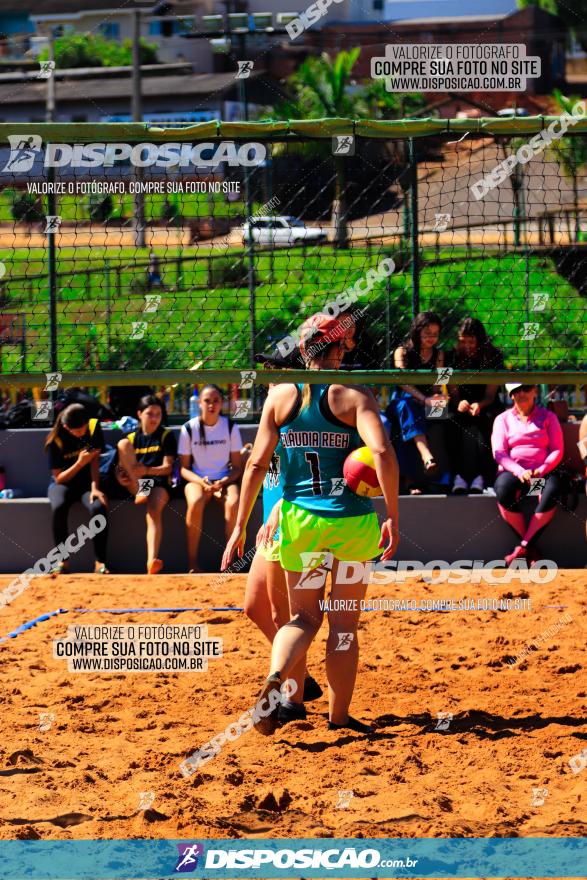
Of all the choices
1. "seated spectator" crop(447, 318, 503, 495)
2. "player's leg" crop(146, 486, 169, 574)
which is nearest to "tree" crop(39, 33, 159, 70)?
"seated spectator" crop(447, 318, 503, 495)

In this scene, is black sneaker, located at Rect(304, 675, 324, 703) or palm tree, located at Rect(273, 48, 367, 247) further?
palm tree, located at Rect(273, 48, 367, 247)

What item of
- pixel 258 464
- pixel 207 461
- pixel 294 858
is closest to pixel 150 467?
pixel 207 461

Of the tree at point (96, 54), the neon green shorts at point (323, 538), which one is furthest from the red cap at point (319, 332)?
the tree at point (96, 54)

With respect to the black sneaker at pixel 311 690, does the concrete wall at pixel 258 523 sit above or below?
above

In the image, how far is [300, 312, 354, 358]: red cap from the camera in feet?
18.1

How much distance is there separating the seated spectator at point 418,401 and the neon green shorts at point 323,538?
11.9 ft

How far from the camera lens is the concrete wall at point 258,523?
373 inches

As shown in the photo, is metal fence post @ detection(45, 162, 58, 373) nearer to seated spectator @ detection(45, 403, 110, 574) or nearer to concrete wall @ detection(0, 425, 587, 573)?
seated spectator @ detection(45, 403, 110, 574)

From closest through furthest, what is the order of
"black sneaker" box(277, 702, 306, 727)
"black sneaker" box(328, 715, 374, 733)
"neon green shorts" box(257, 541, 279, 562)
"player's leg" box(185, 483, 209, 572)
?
1. "black sneaker" box(277, 702, 306, 727)
2. "black sneaker" box(328, 715, 374, 733)
3. "neon green shorts" box(257, 541, 279, 562)
4. "player's leg" box(185, 483, 209, 572)

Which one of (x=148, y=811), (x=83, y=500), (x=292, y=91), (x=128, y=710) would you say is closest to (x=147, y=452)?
(x=83, y=500)

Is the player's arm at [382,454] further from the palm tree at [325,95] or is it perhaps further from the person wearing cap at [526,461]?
the palm tree at [325,95]

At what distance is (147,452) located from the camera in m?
9.61

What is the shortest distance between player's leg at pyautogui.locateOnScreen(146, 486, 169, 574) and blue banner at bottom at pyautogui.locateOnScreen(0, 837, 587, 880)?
511 cm

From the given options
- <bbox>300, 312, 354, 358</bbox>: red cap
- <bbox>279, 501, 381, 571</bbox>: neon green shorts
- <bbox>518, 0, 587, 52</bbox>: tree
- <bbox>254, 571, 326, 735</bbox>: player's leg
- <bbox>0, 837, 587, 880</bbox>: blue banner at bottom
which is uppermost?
<bbox>518, 0, 587, 52</bbox>: tree
